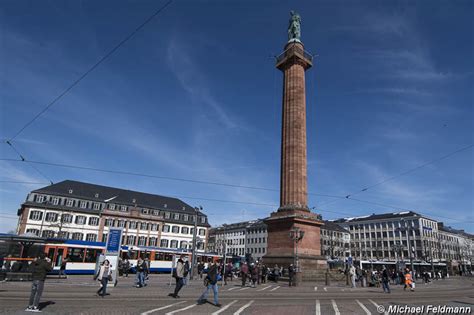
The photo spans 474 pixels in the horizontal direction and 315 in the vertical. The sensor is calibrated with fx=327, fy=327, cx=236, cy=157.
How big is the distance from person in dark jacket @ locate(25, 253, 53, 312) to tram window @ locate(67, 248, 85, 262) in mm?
22500

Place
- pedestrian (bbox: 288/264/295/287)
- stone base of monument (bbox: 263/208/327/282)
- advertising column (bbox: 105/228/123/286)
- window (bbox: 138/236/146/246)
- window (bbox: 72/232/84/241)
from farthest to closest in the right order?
window (bbox: 138/236/146/246), window (bbox: 72/232/84/241), stone base of monument (bbox: 263/208/327/282), pedestrian (bbox: 288/264/295/287), advertising column (bbox: 105/228/123/286)

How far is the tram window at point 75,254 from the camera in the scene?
31.3 metres

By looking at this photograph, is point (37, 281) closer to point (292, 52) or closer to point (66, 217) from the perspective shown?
point (292, 52)

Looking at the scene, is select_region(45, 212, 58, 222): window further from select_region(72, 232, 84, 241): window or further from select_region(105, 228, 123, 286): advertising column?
select_region(105, 228, 123, 286): advertising column

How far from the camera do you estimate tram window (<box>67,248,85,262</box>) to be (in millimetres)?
31344

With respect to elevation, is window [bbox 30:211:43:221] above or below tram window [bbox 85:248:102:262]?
above

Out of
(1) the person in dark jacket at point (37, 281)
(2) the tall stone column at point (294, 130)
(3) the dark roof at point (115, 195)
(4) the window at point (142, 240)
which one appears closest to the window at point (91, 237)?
(3) the dark roof at point (115, 195)

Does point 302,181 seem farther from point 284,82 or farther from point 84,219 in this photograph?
point 84,219

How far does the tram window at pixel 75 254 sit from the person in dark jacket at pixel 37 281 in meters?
22.5

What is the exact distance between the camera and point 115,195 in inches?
2894

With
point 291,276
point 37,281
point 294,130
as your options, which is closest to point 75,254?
point 291,276

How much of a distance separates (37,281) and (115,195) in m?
65.9

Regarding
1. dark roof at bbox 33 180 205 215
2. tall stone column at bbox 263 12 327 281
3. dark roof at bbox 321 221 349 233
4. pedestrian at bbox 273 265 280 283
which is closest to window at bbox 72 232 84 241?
dark roof at bbox 33 180 205 215

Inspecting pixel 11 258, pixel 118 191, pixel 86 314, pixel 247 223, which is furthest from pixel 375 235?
pixel 86 314
